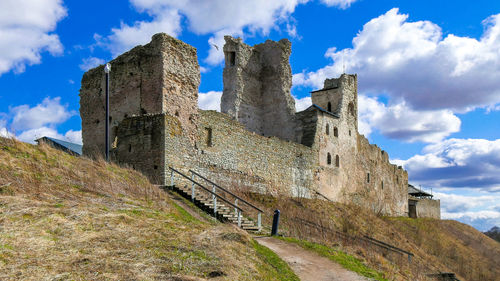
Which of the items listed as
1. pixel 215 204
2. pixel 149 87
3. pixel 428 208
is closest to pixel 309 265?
pixel 215 204

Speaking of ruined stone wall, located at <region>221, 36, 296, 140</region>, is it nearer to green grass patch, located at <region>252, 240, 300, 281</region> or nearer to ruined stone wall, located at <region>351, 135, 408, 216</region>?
ruined stone wall, located at <region>351, 135, 408, 216</region>

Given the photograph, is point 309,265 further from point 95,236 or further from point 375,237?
point 375,237

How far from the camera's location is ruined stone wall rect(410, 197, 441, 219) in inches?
2066

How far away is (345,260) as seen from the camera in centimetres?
1269

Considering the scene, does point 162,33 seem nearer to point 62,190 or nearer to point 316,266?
point 62,190

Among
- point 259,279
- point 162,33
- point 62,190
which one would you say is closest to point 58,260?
point 259,279

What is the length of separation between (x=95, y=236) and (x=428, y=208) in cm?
5319

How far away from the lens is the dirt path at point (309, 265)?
10656 mm

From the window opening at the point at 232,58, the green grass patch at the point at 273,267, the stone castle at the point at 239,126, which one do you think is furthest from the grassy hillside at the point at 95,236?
the window opening at the point at 232,58

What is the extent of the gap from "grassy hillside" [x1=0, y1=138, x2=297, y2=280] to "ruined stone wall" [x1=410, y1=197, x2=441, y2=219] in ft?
151

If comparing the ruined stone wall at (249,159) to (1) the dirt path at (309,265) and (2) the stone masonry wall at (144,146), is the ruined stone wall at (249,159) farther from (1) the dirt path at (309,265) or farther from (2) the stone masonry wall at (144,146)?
(1) the dirt path at (309,265)

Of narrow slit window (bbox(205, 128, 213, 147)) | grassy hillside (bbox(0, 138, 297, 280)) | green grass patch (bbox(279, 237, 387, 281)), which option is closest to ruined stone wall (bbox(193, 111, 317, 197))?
narrow slit window (bbox(205, 128, 213, 147))

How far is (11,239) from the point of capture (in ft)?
24.2

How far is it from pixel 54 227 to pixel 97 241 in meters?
0.92
